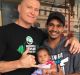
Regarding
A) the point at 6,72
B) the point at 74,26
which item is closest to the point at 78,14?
the point at 74,26

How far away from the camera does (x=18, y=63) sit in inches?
87.2

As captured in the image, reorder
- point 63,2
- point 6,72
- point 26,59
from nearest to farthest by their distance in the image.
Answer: point 26,59 → point 6,72 → point 63,2

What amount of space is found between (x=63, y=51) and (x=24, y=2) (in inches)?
21.3

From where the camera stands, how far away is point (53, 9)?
396 centimetres

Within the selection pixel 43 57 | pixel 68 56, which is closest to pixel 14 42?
pixel 43 57

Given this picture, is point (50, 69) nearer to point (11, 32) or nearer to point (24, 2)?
point (11, 32)

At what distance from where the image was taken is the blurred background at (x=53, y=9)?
3582 millimetres

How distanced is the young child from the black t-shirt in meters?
0.07

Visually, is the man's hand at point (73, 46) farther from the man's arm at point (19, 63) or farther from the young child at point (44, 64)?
the man's arm at point (19, 63)

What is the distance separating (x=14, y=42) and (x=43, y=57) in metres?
0.30

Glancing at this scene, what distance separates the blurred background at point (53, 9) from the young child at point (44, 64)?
1.18m

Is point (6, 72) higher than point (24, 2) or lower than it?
lower

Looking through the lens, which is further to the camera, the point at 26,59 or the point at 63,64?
the point at 63,64

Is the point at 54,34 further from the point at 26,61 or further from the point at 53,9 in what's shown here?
the point at 53,9
